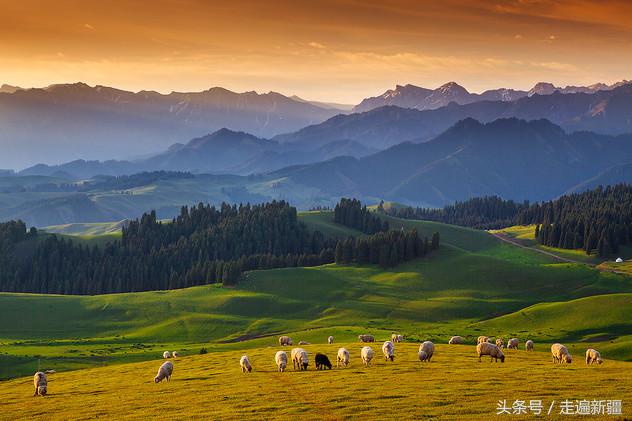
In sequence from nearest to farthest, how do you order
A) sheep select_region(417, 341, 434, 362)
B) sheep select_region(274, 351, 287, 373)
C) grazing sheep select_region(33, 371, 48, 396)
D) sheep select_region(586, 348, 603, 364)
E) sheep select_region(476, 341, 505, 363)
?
grazing sheep select_region(33, 371, 48, 396) < sheep select_region(274, 351, 287, 373) < sheep select_region(417, 341, 434, 362) < sheep select_region(476, 341, 505, 363) < sheep select_region(586, 348, 603, 364)

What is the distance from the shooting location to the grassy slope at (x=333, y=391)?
4447 centimetres

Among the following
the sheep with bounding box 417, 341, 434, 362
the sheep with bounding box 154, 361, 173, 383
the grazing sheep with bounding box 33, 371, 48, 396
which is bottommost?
the grazing sheep with bounding box 33, 371, 48, 396

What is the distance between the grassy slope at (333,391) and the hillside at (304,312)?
133ft

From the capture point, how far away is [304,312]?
514 ft

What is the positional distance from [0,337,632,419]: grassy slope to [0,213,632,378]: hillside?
40.4 meters

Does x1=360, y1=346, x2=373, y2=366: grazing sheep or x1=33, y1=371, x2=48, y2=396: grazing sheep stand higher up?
x1=360, y1=346, x2=373, y2=366: grazing sheep

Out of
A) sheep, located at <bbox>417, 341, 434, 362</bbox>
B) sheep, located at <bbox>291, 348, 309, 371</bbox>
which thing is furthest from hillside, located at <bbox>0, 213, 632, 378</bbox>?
sheep, located at <bbox>291, 348, 309, 371</bbox>

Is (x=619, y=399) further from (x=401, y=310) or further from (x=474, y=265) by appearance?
(x=474, y=265)

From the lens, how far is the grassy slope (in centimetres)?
4447

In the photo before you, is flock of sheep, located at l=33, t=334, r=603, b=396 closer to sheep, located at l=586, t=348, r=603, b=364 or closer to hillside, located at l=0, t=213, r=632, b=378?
sheep, located at l=586, t=348, r=603, b=364

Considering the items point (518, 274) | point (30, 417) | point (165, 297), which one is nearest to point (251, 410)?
point (30, 417)

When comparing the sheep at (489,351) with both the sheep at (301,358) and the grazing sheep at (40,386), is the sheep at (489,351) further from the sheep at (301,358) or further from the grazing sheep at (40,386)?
the grazing sheep at (40,386)

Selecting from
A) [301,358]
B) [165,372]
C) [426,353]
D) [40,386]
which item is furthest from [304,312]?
[40,386]

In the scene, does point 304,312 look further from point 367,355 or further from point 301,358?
point 301,358
